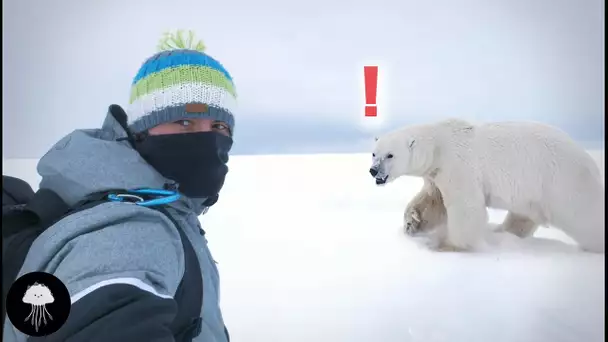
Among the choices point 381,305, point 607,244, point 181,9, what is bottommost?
point 381,305

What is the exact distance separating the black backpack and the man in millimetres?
10

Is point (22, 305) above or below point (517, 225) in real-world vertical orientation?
above

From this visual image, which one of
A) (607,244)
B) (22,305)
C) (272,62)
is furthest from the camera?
(272,62)

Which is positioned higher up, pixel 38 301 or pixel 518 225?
pixel 38 301

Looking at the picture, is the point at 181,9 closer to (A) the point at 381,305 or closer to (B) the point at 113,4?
(B) the point at 113,4

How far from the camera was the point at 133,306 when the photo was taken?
43 centimetres

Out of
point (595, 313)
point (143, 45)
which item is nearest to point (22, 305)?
point (143, 45)

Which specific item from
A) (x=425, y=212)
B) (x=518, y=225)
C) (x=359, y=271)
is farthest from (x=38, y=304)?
(x=518, y=225)

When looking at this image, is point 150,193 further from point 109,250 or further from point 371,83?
point 371,83

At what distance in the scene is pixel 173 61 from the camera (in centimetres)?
70

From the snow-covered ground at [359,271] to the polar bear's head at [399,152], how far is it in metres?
0.03

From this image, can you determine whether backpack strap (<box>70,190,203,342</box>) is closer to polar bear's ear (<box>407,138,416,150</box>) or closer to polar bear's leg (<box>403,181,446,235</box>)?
polar bear's leg (<box>403,181,446,235</box>)

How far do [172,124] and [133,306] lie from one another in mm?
305

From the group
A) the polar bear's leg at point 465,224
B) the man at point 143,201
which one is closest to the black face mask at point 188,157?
the man at point 143,201
